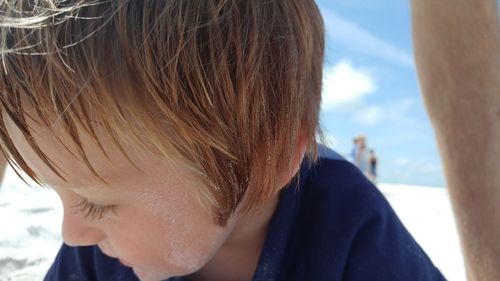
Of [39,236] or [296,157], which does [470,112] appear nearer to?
[296,157]

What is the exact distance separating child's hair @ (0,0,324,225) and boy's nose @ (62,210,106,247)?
2.6 inches

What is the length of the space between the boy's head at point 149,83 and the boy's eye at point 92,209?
0.14 ft

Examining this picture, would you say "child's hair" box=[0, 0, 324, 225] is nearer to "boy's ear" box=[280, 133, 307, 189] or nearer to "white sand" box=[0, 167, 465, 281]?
"boy's ear" box=[280, 133, 307, 189]

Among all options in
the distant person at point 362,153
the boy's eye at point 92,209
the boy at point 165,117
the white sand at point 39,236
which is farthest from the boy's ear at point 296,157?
the distant person at point 362,153

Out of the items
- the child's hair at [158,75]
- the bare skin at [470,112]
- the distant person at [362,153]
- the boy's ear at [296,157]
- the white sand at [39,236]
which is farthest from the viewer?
the distant person at [362,153]

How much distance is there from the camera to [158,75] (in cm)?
59

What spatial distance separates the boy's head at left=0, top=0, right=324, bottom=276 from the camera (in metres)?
0.58

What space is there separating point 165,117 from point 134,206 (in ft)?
0.40

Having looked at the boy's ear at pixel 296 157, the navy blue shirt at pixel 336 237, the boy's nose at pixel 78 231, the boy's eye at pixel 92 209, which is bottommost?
the navy blue shirt at pixel 336 237

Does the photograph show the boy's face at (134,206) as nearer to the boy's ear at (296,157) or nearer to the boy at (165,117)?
the boy at (165,117)

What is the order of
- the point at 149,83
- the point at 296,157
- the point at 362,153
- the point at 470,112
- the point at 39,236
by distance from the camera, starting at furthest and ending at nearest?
the point at 362,153 → the point at 39,236 → the point at 470,112 → the point at 296,157 → the point at 149,83

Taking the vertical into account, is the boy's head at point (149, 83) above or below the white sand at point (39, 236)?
above

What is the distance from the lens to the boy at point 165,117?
1.92ft

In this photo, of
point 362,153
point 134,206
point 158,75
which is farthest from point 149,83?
point 362,153
